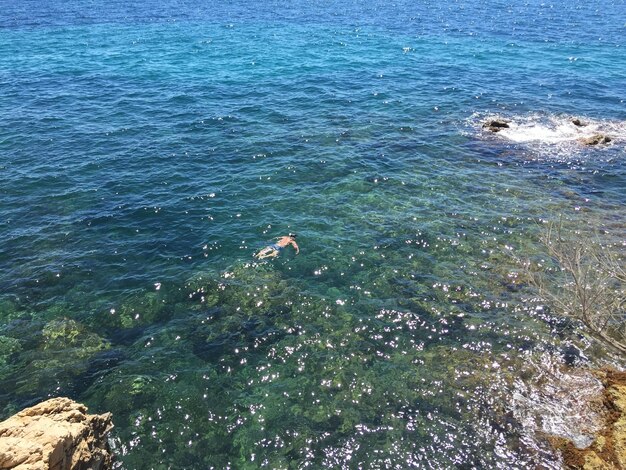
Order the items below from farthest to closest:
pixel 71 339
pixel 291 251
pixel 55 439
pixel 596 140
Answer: pixel 596 140 < pixel 291 251 < pixel 71 339 < pixel 55 439

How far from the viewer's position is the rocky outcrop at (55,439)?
1024 centimetres

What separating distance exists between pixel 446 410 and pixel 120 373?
13632 millimetres

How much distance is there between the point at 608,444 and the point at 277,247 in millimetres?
17430

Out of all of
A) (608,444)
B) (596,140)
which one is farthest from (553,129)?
(608,444)

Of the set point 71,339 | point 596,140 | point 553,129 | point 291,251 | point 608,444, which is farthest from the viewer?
point 553,129

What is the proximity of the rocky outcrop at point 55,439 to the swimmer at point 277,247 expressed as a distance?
12530 mm

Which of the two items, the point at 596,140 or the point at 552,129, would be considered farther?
the point at 552,129

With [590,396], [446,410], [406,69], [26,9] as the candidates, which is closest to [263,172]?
[446,410]

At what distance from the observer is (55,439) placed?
10805 mm

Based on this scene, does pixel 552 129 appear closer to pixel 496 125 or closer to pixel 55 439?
pixel 496 125

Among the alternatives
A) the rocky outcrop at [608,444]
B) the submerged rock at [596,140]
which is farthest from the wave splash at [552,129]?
the rocky outcrop at [608,444]

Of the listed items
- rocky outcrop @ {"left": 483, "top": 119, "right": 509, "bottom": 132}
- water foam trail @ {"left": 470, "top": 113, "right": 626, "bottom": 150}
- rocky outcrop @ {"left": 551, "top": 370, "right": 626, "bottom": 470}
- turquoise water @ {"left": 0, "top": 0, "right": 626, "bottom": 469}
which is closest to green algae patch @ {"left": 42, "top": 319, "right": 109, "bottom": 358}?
turquoise water @ {"left": 0, "top": 0, "right": 626, "bottom": 469}

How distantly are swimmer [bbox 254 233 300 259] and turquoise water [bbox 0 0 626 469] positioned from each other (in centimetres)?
69

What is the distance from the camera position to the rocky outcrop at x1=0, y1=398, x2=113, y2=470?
10242mm
